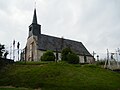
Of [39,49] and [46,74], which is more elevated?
[39,49]

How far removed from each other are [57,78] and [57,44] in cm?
3369

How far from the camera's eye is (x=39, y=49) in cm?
6194

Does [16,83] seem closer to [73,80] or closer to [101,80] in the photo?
[73,80]

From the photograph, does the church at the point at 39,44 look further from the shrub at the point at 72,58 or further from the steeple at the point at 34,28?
the shrub at the point at 72,58

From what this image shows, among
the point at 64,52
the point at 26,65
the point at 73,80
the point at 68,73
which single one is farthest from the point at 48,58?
the point at 73,80

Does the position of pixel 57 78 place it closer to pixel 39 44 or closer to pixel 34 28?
pixel 39 44

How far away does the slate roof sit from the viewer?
63844mm

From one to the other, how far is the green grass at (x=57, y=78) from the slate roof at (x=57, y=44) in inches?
890

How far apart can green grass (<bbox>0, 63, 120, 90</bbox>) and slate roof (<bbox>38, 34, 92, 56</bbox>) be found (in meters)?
22.6

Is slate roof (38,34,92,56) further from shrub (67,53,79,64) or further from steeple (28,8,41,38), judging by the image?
shrub (67,53,79,64)

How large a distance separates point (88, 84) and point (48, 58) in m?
21.8

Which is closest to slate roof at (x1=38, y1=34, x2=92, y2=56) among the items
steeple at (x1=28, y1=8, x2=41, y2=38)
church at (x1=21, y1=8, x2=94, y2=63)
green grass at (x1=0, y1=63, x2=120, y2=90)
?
church at (x1=21, y1=8, x2=94, y2=63)

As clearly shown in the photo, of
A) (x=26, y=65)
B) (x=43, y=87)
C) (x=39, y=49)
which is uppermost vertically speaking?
(x=39, y=49)

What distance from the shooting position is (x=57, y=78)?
1332 inches
